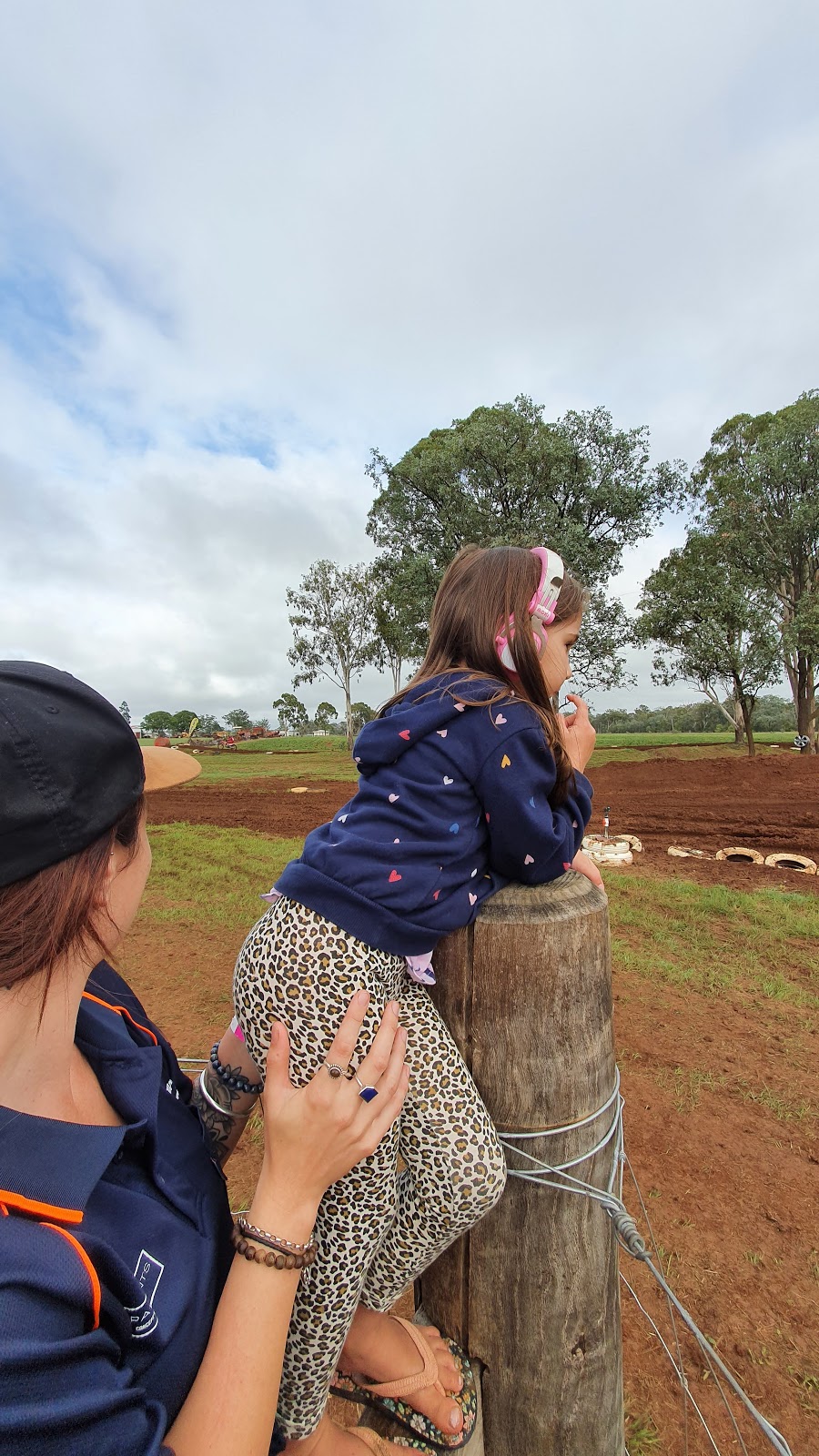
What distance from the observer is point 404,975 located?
150 centimetres

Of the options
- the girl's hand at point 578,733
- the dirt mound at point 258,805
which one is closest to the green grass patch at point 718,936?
the girl's hand at point 578,733

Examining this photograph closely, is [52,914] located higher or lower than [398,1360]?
higher

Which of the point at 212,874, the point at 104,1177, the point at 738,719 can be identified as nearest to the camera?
the point at 104,1177

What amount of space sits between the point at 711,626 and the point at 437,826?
65.0ft

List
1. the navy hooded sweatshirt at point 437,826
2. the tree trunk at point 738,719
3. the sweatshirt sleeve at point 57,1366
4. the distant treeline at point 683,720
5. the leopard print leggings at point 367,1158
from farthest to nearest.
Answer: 1. the distant treeline at point 683,720
2. the tree trunk at point 738,719
3. the navy hooded sweatshirt at point 437,826
4. the leopard print leggings at point 367,1158
5. the sweatshirt sleeve at point 57,1366

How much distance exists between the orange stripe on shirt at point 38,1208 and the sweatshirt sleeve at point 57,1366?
0.06 feet

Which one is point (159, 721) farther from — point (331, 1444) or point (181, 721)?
point (331, 1444)

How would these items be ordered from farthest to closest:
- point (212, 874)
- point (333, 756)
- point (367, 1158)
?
point (333, 756)
point (212, 874)
point (367, 1158)

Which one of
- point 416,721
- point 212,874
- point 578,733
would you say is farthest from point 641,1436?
point 212,874

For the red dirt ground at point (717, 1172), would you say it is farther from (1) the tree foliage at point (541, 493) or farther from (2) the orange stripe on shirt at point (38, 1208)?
(1) the tree foliage at point (541, 493)

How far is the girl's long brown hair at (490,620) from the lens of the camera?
6.13ft

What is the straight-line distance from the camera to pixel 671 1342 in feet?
7.44

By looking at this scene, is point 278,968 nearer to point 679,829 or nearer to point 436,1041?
point 436,1041

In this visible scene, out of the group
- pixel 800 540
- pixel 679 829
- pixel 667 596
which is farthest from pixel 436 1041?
pixel 800 540
